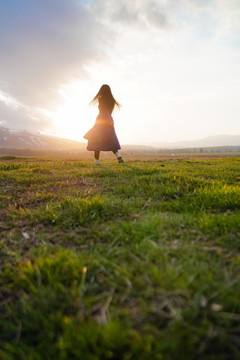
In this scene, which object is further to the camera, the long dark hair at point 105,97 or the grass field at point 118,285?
the long dark hair at point 105,97

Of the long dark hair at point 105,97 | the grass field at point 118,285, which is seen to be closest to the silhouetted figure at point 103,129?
the long dark hair at point 105,97

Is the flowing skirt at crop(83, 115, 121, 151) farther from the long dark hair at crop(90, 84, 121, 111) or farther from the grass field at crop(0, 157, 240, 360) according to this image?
the grass field at crop(0, 157, 240, 360)

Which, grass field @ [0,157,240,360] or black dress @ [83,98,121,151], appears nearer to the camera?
grass field @ [0,157,240,360]

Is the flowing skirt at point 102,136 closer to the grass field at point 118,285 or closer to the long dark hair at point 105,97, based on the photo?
the long dark hair at point 105,97

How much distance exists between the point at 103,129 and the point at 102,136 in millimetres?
407

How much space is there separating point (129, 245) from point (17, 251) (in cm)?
125

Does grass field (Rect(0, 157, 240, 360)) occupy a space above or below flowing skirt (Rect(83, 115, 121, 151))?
below

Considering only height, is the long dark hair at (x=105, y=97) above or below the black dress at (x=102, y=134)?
above

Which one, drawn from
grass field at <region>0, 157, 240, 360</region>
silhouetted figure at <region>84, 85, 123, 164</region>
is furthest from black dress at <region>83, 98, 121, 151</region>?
grass field at <region>0, 157, 240, 360</region>

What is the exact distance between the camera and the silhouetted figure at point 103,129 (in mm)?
9844

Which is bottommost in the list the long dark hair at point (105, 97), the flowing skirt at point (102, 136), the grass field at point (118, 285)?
the grass field at point (118, 285)

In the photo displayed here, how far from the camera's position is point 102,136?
9.84 meters

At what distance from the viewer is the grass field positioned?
40.7 inches

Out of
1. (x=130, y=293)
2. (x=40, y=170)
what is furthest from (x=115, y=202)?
(x=40, y=170)
